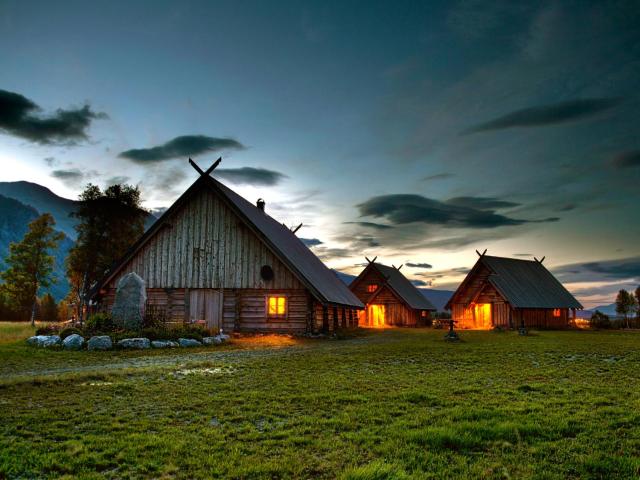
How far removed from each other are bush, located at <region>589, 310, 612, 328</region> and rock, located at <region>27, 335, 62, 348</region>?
182 ft

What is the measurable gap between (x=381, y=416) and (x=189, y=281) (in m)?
25.3

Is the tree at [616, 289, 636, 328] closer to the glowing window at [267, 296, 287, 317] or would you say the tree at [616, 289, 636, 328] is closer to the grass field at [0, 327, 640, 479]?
the glowing window at [267, 296, 287, 317]

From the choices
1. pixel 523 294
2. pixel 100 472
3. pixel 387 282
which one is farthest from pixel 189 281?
pixel 523 294

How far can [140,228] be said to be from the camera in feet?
172

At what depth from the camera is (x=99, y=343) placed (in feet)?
67.2

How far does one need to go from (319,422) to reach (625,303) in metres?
78.8

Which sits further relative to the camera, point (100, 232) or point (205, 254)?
point (100, 232)

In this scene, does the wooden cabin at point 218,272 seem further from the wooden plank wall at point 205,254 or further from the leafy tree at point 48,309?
the leafy tree at point 48,309

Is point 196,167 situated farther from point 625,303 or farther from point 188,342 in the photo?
point 625,303

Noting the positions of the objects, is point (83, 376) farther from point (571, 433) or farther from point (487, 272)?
point (487, 272)

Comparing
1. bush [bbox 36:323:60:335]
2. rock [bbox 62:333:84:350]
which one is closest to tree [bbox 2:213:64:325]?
bush [bbox 36:323:60:335]

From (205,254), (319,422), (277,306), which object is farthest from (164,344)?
(319,422)

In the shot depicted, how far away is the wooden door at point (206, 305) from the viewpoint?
31.6 m

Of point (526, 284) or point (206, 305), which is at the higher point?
point (526, 284)
